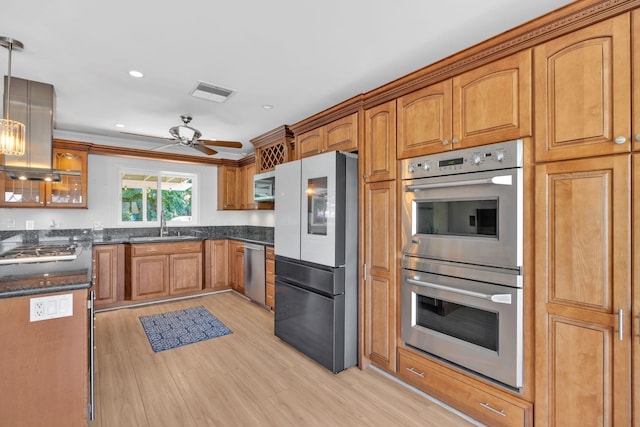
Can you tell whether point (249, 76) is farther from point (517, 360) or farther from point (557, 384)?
point (557, 384)

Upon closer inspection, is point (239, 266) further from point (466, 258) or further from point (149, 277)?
point (466, 258)

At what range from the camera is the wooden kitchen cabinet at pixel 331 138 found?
283 centimetres

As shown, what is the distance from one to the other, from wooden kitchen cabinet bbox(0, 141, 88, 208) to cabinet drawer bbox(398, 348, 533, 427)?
4.31 metres

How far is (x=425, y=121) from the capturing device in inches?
90.6

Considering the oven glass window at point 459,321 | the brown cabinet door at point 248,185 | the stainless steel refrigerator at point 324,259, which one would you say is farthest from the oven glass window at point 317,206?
the brown cabinet door at point 248,185

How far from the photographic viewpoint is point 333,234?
267 centimetres

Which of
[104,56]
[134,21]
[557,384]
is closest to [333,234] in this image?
[557,384]

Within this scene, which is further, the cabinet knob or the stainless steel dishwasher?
the stainless steel dishwasher

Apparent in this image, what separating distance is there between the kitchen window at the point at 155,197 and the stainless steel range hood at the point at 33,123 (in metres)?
2.26

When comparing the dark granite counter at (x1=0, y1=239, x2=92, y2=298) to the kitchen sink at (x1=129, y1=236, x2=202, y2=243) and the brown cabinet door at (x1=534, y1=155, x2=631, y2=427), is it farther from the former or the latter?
the brown cabinet door at (x1=534, y1=155, x2=631, y2=427)

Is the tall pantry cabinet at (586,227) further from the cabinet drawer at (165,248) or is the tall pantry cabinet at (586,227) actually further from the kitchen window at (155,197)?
the kitchen window at (155,197)

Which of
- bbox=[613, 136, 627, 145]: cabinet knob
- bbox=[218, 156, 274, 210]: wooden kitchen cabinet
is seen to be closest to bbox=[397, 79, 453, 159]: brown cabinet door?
bbox=[613, 136, 627, 145]: cabinet knob

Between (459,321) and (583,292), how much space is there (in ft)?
2.40

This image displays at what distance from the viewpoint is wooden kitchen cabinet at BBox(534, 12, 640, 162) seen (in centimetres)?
148
